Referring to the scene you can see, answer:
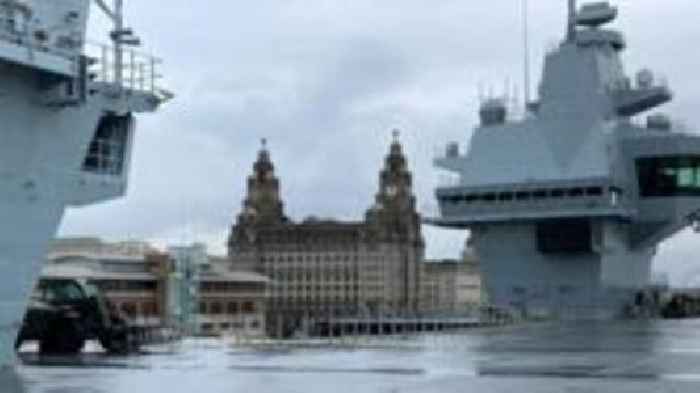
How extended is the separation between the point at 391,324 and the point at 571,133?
22.7m

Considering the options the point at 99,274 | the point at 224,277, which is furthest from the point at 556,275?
the point at 224,277

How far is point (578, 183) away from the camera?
317 feet

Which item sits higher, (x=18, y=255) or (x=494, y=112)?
(x=494, y=112)

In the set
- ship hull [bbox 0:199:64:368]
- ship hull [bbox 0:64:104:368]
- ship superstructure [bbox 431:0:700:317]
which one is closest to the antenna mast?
ship superstructure [bbox 431:0:700:317]

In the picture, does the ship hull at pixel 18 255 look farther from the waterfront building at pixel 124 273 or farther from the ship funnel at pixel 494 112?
the waterfront building at pixel 124 273

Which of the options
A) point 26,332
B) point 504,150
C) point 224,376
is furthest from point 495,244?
point 224,376

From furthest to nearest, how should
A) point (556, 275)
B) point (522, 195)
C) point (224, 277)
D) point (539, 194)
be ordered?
point (224, 277) < point (556, 275) < point (522, 195) < point (539, 194)

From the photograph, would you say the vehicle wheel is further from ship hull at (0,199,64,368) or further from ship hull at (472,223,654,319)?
ship hull at (472,223,654,319)

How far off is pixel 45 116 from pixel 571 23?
83.3 meters

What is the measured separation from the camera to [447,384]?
23109 millimetres

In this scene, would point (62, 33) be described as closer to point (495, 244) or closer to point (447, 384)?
point (447, 384)

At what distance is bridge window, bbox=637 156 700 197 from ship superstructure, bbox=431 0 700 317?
0.08 m

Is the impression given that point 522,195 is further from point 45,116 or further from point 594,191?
point 45,116

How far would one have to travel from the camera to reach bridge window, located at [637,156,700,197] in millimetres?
98250
